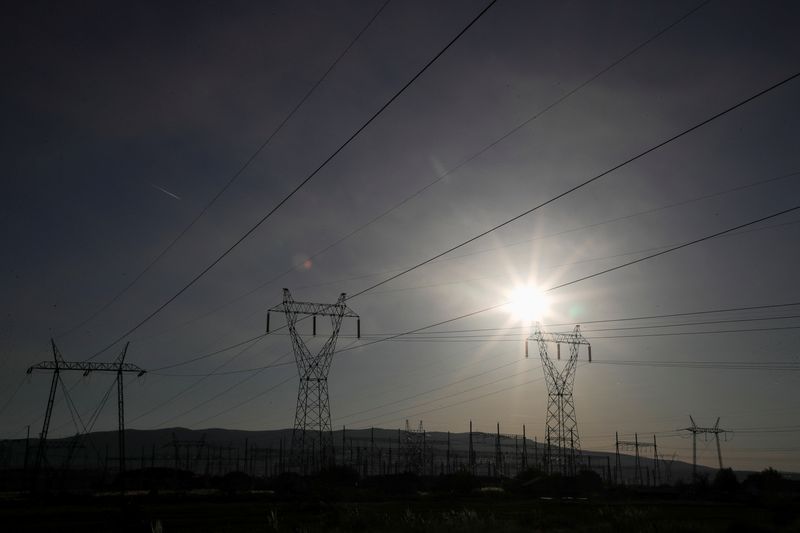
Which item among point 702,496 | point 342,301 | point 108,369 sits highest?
point 342,301

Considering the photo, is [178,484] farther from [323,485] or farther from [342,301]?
[342,301]

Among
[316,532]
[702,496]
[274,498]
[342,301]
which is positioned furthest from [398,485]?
[316,532]

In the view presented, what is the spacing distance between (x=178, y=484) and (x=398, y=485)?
29.7m

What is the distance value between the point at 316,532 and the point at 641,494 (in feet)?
204

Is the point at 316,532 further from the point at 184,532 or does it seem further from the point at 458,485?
the point at 458,485

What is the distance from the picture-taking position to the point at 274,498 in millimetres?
66312

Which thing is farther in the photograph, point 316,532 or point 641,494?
point 641,494

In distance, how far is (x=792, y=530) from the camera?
21.4 meters

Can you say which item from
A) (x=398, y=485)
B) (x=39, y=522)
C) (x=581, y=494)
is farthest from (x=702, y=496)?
(x=39, y=522)

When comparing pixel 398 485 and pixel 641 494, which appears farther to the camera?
pixel 398 485

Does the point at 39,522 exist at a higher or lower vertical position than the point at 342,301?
Result: lower

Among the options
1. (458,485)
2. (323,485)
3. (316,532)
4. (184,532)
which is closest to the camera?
(316,532)

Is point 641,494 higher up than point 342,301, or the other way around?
point 342,301

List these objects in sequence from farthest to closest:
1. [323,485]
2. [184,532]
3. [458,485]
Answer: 1. [458,485]
2. [323,485]
3. [184,532]
